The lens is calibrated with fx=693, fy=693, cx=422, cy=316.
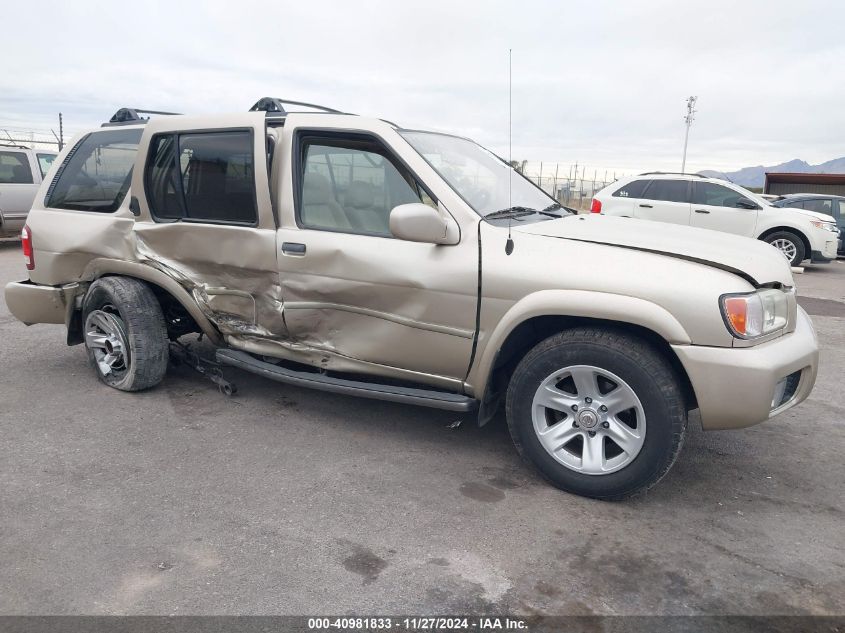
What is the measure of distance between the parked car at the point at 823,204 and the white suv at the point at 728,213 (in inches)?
63.9

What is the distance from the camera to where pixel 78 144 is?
16.3 ft

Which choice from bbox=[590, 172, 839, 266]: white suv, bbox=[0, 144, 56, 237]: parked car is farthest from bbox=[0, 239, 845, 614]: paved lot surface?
bbox=[0, 144, 56, 237]: parked car

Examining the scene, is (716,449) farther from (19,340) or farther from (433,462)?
(19,340)

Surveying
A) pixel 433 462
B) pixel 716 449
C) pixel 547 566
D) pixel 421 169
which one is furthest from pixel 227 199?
pixel 716 449

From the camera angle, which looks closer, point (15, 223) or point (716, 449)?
point (716, 449)

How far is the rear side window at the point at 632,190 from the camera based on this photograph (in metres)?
12.5

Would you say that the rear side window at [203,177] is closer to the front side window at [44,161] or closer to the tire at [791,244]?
the front side window at [44,161]

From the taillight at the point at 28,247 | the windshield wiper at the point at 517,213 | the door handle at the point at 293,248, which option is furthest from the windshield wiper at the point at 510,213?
the taillight at the point at 28,247

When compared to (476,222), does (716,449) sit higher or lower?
lower

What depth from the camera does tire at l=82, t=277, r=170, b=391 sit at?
4.61m

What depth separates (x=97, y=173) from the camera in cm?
487

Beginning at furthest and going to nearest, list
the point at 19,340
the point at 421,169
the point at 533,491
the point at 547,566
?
the point at 19,340 → the point at 421,169 → the point at 533,491 → the point at 547,566

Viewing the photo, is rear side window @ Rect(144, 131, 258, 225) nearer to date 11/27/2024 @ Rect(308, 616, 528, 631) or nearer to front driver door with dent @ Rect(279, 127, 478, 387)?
front driver door with dent @ Rect(279, 127, 478, 387)

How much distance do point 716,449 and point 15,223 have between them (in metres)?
12.4
